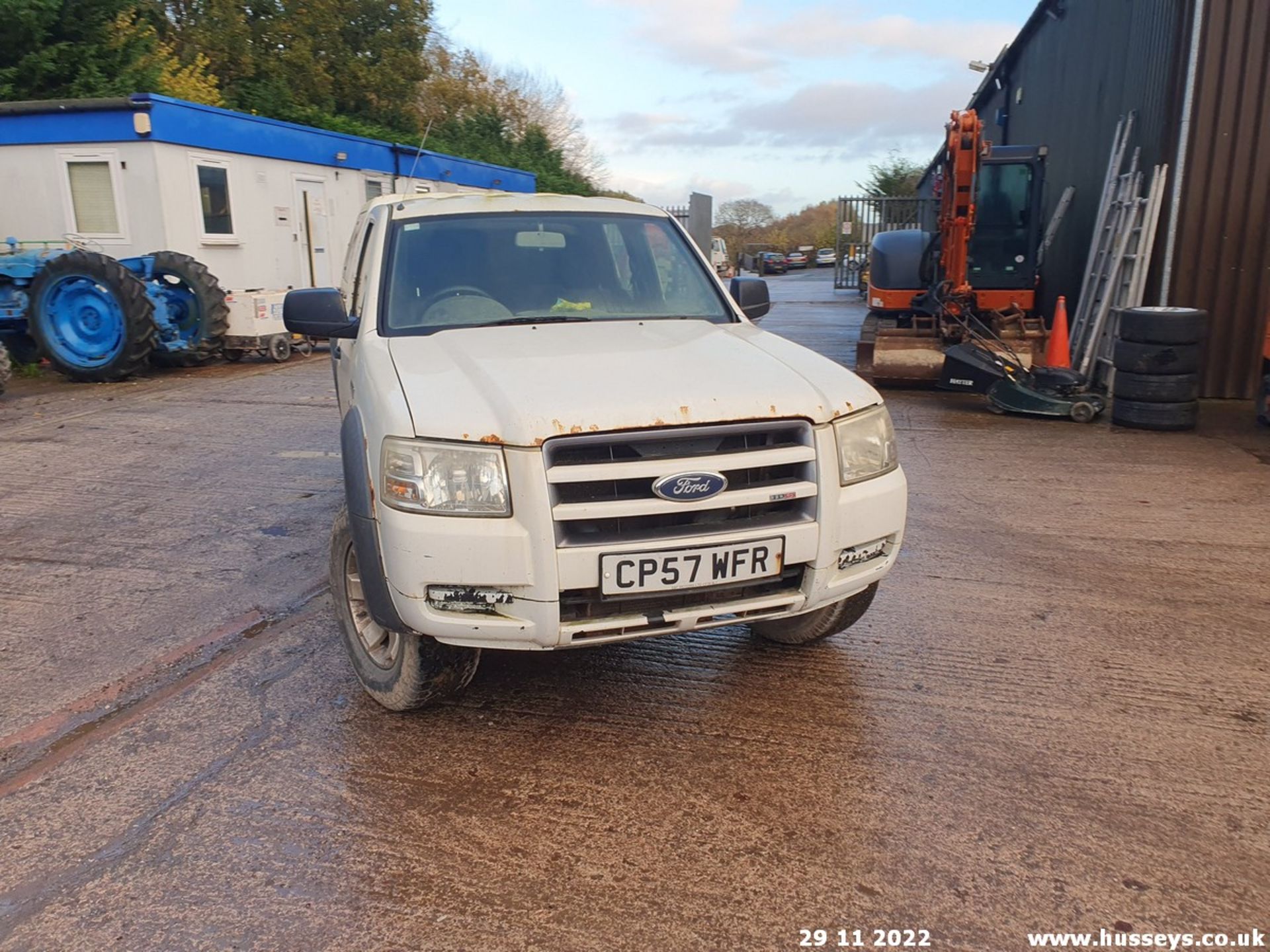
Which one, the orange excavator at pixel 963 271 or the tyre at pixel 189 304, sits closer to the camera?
the orange excavator at pixel 963 271

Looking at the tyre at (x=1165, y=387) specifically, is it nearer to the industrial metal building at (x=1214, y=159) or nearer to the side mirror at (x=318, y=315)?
the industrial metal building at (x=1214, y=159)

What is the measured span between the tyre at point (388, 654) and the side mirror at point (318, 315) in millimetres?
871

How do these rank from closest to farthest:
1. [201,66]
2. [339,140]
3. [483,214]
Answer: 1. [483,214]
2. [339,140]
3. [201,66]

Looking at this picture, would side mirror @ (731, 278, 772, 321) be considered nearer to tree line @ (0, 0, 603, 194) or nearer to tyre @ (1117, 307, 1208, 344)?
tyre @ (1117, 307, 1208, 344)

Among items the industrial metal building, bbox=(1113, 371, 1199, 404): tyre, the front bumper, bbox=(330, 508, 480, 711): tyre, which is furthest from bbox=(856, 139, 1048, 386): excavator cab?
bbox=(330, 508, 480, 711): tyre

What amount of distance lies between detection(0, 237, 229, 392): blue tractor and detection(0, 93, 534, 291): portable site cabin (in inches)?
35.0

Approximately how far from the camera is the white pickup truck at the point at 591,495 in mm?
2977

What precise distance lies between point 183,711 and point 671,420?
2190 millimetres

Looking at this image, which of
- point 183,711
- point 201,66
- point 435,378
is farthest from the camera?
point 201,66

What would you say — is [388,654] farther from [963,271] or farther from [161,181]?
[161,181]

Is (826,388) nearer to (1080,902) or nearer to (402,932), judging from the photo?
(1080,902)

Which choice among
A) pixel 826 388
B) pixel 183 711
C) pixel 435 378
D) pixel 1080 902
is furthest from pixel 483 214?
pixel 1080 902

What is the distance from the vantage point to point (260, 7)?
26047 mm

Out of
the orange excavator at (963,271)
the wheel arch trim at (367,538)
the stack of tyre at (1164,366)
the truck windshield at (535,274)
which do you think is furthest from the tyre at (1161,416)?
the wheel arch trim at (367,538)
